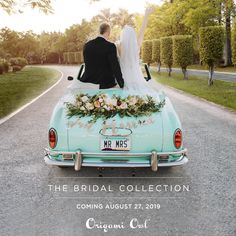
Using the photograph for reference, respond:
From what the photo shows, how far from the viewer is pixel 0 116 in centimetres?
1205

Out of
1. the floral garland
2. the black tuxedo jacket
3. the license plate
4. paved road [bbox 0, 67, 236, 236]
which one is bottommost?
paved road [bbox 0, 67, 236, 236]

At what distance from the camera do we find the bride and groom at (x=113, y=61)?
5816 millimetres

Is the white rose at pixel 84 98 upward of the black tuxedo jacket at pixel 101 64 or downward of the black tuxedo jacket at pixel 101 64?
downward

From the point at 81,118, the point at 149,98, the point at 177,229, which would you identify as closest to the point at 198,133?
the point at 149,98

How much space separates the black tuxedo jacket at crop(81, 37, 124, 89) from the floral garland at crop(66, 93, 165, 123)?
431 mm

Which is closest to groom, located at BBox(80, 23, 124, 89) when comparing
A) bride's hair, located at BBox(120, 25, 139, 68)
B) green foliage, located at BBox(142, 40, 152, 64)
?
bride's hair, located at BBox(120, 25, 139, 68)

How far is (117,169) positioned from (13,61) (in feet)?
178

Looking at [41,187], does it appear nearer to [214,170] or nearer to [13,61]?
[214,170]

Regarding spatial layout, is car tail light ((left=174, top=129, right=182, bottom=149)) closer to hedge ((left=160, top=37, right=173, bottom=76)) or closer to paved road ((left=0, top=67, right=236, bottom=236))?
paved road ((left=0, top=67, right=236, bottom=236))

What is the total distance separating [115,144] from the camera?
519 cm

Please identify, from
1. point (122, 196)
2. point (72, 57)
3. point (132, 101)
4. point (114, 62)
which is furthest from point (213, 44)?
point (72, 57)

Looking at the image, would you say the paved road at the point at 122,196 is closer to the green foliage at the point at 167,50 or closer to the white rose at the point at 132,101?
the white rose at the point at 132,101

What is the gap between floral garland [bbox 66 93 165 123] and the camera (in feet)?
17.7

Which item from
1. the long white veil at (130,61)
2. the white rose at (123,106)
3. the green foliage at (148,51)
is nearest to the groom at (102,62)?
the long white veil at (130,61)
